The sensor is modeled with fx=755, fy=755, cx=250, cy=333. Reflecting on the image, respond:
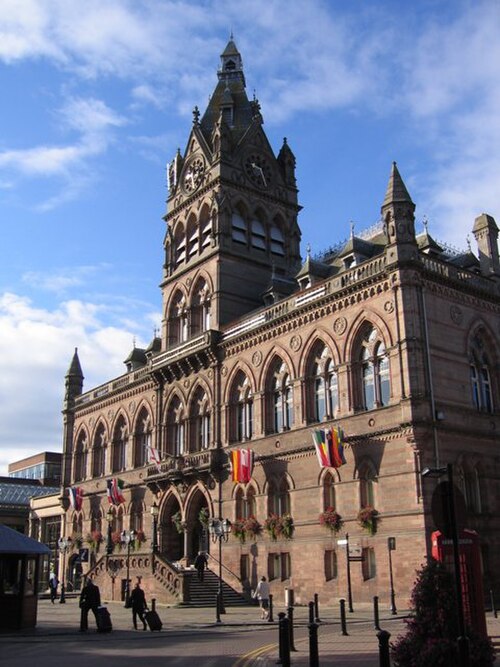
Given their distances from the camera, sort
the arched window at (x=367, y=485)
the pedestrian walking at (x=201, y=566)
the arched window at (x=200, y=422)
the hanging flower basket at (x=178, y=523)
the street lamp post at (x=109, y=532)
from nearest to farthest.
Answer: the arched window at (x=367, y=485), the pedestrian walking at (x=201, y=566), the hanging flower basket at (x=178, y=523), the arched window at (x=200, y=422), the street lamp post at (x=109, y=532)

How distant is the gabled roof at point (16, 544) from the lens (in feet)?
83.0

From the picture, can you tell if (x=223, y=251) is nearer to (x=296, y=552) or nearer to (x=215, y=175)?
(x=215, y=175)

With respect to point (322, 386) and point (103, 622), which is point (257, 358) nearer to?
point (322, 386)

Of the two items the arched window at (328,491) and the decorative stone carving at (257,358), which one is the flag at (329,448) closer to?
the arched window at (328,491)

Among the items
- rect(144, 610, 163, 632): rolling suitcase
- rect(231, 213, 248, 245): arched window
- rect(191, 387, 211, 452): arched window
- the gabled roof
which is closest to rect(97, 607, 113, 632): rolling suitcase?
rect(144, 610, 163, 632): rolling suitcase

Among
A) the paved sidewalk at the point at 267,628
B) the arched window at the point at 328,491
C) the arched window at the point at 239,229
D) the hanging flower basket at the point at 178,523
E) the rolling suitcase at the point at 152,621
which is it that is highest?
the arched window at the point at 239,229

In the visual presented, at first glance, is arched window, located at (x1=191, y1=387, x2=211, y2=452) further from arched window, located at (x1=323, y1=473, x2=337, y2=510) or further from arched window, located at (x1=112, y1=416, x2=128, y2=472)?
arched window, located at (x1=323, y1=473, x2=337, y2=510)

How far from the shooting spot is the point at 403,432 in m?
32.5

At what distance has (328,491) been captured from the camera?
120 feet

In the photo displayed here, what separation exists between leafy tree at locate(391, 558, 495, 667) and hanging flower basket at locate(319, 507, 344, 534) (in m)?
22.5

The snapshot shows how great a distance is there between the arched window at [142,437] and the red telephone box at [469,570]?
41.0 metres

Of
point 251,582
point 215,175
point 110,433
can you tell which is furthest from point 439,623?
point 110,433

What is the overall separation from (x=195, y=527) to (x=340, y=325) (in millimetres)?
16977

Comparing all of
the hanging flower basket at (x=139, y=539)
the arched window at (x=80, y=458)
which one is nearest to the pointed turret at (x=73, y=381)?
the arched window at (x=80, y=458)
